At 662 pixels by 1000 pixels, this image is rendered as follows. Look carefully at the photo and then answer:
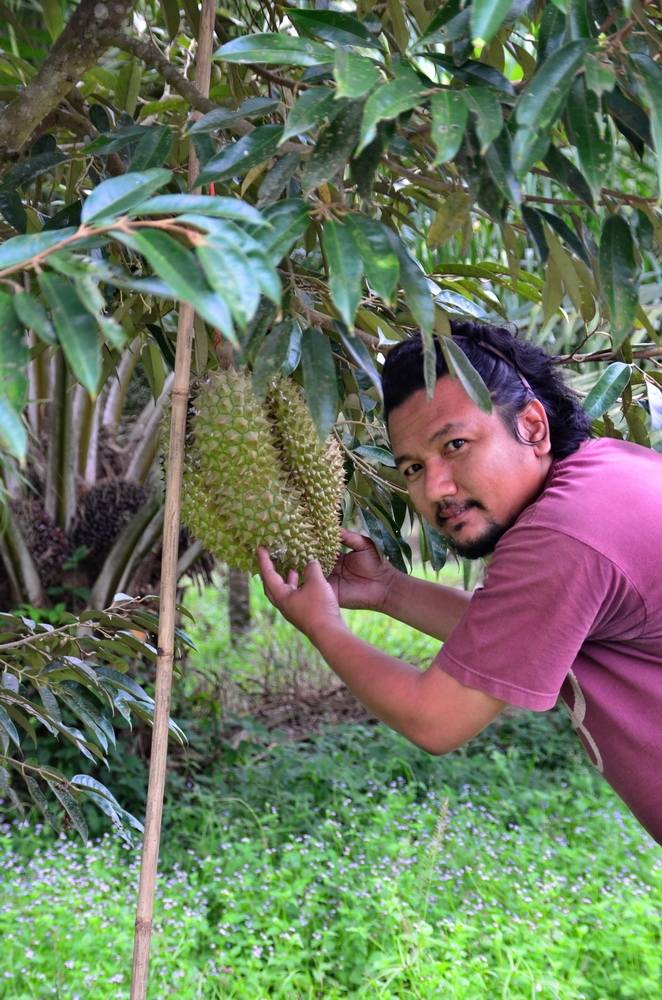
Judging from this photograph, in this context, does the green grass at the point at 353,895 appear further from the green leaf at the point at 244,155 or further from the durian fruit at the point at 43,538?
the green leaf at the point at 244,155

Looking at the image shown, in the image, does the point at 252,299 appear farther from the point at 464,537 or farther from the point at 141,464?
the point at 141,464

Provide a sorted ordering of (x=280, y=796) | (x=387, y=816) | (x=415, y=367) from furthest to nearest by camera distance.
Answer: (x=280, y=796)
(x=387, y=816)
(x=415, y=367)

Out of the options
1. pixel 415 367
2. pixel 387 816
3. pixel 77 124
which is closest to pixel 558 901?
pixel 387 816

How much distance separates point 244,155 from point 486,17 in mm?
299

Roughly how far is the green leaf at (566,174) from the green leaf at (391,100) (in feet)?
0.53

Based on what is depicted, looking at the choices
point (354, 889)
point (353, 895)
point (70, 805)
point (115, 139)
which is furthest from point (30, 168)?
point (354, 889)

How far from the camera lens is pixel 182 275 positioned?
28.7 inches

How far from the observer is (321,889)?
106 inches

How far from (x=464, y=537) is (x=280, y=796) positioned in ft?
8.05

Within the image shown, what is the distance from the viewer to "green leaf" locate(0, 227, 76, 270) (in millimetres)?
787

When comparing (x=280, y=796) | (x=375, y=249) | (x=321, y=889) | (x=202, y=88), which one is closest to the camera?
(x=375, y=249)

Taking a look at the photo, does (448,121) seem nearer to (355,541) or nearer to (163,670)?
(163,670)

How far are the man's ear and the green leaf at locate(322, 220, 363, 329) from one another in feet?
1.71

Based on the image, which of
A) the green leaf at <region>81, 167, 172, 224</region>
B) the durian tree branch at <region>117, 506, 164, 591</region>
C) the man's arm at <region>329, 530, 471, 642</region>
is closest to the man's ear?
Result: the man's arm at <region>329, 530, 471, 642</region>
